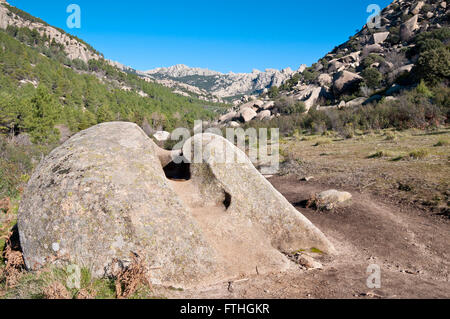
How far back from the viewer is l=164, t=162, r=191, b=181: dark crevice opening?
554 cm

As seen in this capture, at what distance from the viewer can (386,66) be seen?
141 ft

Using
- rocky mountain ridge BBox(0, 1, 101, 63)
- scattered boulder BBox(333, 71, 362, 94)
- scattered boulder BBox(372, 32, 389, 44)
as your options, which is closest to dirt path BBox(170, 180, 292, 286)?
scattered boulder BBox(333, 71, 362, 94)

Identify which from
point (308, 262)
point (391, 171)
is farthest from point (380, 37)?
point (308, 262)

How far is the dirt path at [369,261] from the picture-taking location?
131 inches

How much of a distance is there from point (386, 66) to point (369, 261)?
49853mm

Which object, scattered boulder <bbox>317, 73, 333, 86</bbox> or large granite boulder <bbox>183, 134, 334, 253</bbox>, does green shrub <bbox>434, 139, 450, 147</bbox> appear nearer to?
large granite boulder <bbox>183, 134, 334, 253</bbox>

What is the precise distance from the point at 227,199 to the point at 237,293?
1.83m

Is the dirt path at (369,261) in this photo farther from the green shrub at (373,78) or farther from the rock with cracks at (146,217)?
the green shrub at (373,78)

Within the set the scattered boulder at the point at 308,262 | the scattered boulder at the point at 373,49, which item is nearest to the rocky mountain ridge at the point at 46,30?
the scattered boulder at the point at 373,49

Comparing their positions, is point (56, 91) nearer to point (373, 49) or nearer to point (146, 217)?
point (146, 217)

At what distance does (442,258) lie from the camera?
185 inches

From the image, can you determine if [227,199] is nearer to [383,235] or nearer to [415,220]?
[383,235]

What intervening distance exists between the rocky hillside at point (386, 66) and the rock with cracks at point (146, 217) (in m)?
31.6
